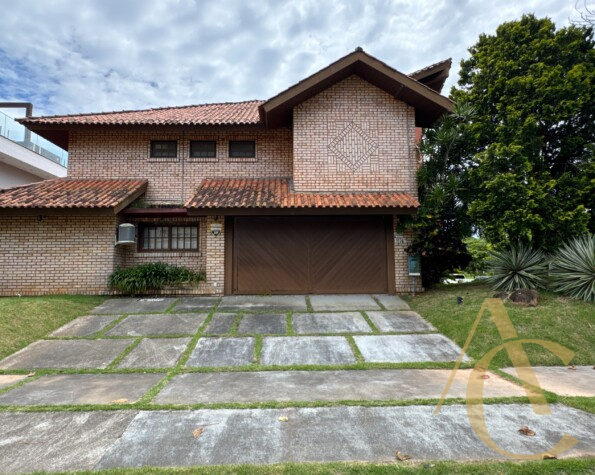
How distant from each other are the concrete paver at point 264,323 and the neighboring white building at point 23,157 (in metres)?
14.7

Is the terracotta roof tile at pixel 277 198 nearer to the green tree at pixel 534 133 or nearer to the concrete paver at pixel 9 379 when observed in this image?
the green tree at pixel 534 133

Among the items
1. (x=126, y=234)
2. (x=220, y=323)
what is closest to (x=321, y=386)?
(x=220, y=323)

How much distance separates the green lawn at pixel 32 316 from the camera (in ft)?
21.4

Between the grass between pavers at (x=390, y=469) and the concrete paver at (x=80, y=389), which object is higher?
the grass between pavers at (x=390, y=469)

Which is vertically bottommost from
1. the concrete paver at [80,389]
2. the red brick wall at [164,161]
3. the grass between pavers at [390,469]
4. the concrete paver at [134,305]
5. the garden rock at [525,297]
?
the concrete paver at [80,389]

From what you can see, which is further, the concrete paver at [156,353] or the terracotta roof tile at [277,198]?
the terracotta roof tile at [277,198]

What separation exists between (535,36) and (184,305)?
459 inches

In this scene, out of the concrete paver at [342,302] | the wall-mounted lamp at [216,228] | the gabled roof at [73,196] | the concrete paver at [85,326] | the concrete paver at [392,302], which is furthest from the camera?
the wall-mounted lamp at [216,228]

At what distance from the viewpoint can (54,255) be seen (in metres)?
10.1

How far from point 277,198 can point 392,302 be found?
171 inches

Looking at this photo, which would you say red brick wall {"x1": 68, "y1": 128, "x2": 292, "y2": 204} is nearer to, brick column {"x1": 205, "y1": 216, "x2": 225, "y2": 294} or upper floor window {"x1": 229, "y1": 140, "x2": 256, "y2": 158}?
upper floor window {"x1": 229, "y1": 140, "x2": 256, "y2": 158}

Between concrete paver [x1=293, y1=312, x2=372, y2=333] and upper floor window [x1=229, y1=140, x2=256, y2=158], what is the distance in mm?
6267

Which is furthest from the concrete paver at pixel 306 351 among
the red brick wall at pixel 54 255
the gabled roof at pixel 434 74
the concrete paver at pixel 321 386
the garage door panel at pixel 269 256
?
the gabled roof at pixel 434 74

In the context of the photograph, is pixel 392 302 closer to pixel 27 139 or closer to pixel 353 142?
pixel 353 142
